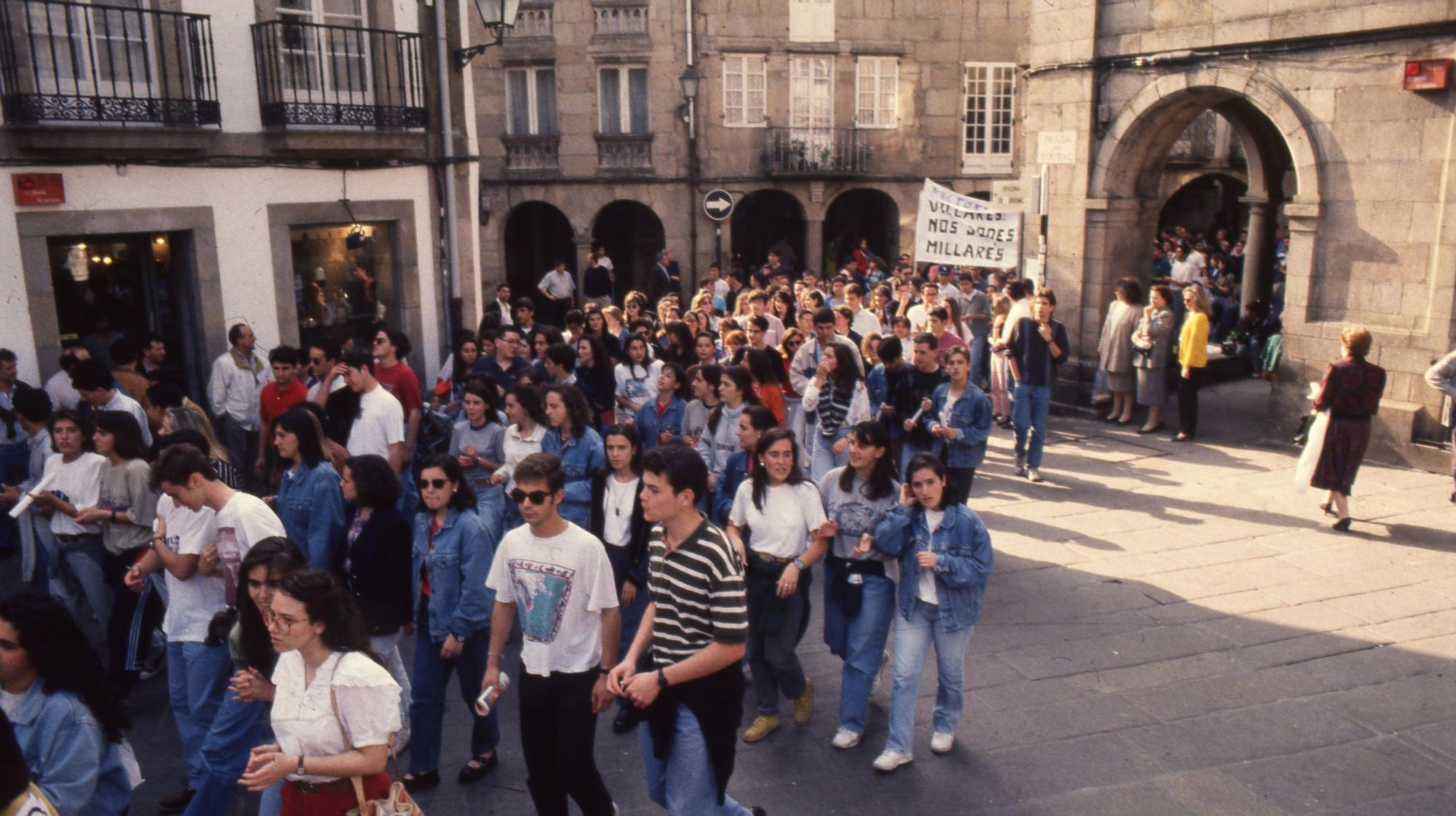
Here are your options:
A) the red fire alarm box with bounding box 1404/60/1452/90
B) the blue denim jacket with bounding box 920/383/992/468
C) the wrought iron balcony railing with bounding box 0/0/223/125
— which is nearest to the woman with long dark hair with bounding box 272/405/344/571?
the blue denim jacket with bounding box 920/383/992/468

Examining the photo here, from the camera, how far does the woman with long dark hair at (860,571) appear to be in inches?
226

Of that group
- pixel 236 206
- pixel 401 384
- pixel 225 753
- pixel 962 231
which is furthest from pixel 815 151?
pixel 225 753

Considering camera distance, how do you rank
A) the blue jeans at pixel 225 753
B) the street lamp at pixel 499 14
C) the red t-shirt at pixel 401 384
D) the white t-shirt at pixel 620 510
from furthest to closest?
1. the street lamp at pixel 499 14
2. the red t-shirt at pixel 401 384
3. the white t-shirt at pixel 620 510
4. the blue jeans at pixel 225 753

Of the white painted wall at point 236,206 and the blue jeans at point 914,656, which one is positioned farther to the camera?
the white painted wall at point 236,206

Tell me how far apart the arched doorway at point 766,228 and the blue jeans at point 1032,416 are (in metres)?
16.8

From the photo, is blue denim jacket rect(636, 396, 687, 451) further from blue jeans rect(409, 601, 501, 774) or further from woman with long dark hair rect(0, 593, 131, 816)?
woman with long dark hair rect(0, 593, 131, 816)

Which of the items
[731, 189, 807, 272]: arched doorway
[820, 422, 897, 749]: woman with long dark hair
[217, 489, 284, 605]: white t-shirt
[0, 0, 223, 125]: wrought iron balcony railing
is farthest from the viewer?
[731, 189, 807, 272]: arched doorway

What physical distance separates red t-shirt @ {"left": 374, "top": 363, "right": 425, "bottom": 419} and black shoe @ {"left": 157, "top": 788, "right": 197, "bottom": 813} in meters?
3.70

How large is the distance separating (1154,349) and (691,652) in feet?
31.9

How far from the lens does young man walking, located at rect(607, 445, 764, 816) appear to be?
419 centimetres

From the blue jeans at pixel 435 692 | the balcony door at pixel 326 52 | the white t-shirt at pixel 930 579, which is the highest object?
the balcony door at pixel 326 52

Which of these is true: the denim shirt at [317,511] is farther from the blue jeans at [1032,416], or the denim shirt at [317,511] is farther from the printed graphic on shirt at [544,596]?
the blue jeans at [1032,416]

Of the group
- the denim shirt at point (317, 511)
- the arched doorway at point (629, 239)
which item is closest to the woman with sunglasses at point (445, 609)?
the denim shirt at point (317, 511)

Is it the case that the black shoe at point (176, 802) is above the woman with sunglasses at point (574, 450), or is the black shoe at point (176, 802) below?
below
